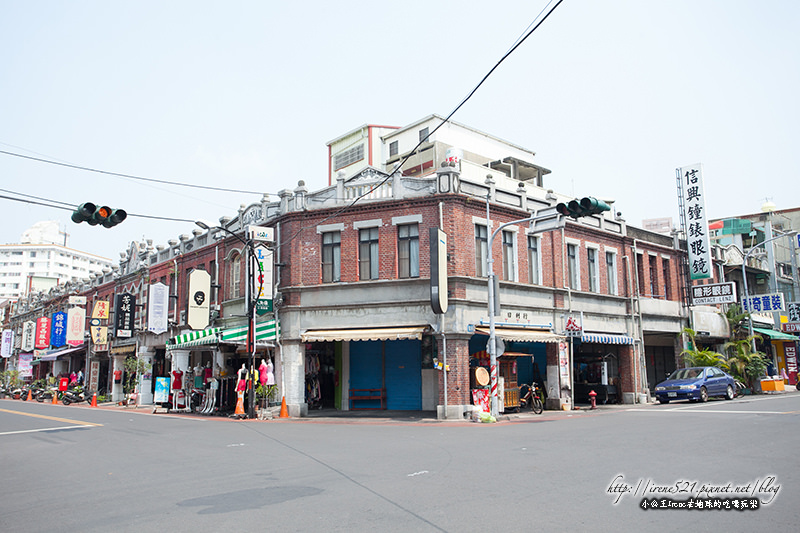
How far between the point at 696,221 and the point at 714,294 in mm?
4035

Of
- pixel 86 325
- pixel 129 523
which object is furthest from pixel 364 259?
pixel 86 325

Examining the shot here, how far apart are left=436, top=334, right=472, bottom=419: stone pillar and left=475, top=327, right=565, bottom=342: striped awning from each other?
113cm

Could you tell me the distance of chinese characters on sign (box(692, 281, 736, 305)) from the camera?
103 ft

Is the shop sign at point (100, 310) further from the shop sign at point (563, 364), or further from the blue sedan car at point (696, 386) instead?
the blue sedan car at point (696, 386)

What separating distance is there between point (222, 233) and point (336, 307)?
9.81m

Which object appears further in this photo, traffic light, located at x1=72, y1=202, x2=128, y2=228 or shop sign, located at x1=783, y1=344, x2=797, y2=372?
shop sign, located at x1=783, y1=344, x2=797, y2=372

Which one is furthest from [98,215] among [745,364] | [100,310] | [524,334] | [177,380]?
[745,364]

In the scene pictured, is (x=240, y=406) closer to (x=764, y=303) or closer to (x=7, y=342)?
(x=764, y=303)

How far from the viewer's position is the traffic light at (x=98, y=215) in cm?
1188

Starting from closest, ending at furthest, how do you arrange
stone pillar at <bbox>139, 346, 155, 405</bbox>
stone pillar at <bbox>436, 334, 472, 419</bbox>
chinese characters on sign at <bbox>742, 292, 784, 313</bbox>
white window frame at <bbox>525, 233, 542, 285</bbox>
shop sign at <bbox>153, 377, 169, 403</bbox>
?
1. stone pillar at <bbox>436, 334, 472, 419</bbox>
2. white window frame at <bbox>525, 233, 542, 285</bbox>
3. shop sign at <bbox>153, 377, 169, 403</bbox>
4. stone pillar at <bbox>139, 346, 155, 405</bbox>
5. chinese characters on sign at <bbox>742, 292, 784, 313</bbox>

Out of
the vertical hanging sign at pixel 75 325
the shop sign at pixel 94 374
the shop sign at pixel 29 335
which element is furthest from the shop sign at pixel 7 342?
the shop sign at pixel 94 374

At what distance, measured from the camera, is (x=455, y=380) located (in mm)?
21984

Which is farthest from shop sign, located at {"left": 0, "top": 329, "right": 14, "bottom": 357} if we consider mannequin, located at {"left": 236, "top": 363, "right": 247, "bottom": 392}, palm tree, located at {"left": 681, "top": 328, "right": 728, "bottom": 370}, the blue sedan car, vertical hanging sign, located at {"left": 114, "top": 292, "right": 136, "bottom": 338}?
palm tree, located at {"left": 681, "top": 328, "right": 728, "bottom": 370}

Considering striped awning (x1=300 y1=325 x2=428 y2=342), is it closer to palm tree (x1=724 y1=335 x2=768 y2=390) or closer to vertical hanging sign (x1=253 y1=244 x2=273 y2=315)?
vertical hanging sign (x1=253 y1=244 x2=273 y2=315)
